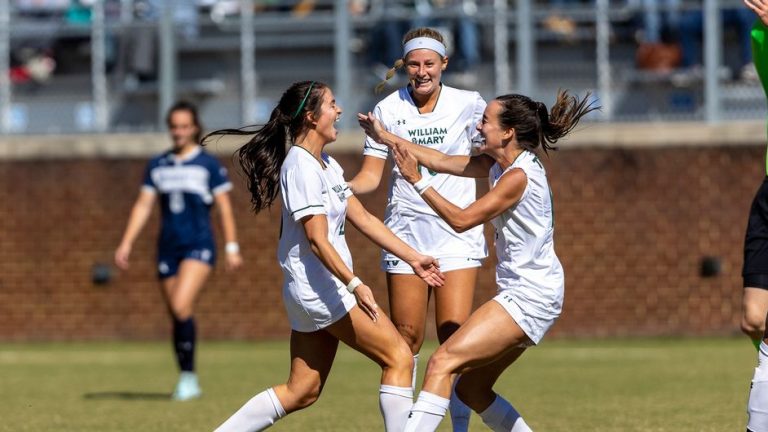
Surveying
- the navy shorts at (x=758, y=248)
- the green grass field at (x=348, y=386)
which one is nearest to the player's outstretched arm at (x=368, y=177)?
the green grass field at (x=348, y=386)

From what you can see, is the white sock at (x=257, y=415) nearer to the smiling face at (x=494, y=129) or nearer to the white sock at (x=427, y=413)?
the white sock at (x=427, y=413)

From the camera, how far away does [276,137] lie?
7145 millimetres

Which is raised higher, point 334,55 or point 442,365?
point 334,55

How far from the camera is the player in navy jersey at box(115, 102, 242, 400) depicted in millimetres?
11648

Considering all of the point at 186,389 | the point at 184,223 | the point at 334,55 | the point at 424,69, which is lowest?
the point at 186,389

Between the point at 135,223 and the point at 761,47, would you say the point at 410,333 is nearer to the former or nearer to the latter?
the point at 761,47

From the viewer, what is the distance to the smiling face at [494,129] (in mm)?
7059

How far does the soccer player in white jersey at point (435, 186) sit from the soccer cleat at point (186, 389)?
380 centimetres

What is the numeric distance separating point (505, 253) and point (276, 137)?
1271mm

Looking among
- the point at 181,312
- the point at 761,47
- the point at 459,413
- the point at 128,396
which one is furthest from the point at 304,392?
the point at 128,396

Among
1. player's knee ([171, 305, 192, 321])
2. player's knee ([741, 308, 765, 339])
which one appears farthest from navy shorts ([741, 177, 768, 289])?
player's knee ([171, 305, 192, 321])

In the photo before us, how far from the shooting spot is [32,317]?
18.5 m

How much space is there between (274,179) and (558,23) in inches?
475

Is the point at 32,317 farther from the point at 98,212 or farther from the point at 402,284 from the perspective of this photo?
the point at 402,284
